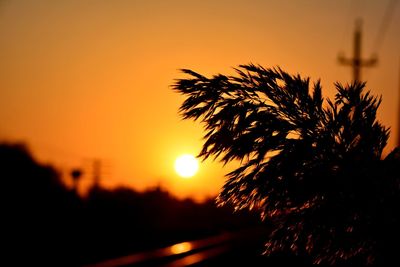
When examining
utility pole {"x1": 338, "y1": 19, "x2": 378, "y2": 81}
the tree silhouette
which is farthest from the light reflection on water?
the tree silhouette

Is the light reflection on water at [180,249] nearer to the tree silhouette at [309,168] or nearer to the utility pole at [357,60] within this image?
the utility pole at [357,60]

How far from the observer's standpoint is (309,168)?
426 cm

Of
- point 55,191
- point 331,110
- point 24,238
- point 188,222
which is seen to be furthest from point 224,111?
point 55,191

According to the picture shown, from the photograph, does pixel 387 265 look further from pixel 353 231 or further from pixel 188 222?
pixel 188 222

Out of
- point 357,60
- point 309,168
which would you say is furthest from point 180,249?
point 309,168

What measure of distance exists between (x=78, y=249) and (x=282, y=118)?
3950 centimetres

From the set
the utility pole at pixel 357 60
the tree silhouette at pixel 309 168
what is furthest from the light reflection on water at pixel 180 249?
the tree silhouette at pixel 309 168

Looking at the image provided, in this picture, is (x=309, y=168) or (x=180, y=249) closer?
(x=309, y=168)

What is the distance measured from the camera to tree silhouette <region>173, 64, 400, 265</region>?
4.19m

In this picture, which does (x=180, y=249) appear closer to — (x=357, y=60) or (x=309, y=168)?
(x=357, y=60)

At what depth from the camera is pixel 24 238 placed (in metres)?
50.2

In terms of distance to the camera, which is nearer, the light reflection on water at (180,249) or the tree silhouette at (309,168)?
the tree silhouette at (309,168)

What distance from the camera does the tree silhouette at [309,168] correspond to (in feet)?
13.8

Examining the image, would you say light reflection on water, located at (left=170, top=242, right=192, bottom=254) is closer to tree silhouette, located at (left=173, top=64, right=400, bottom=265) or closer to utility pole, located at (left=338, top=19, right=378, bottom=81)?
utility pole, located at (left=338, top=19, right=378, bottom=81)
